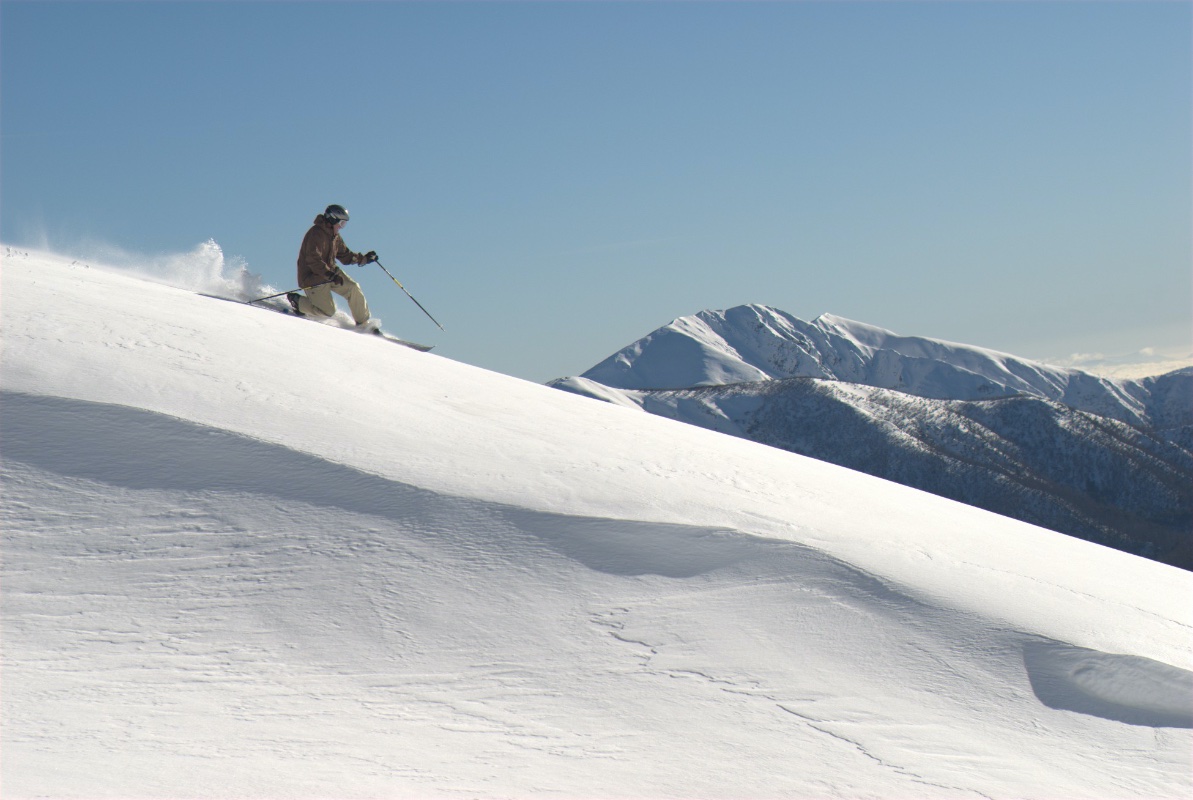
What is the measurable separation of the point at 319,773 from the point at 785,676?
314cm

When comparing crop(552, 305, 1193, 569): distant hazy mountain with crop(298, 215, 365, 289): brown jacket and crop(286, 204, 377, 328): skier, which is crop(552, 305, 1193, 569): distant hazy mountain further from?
crop(298, 215, 365, 289): brown jacket

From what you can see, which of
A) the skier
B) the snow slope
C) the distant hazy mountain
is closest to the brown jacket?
the skier

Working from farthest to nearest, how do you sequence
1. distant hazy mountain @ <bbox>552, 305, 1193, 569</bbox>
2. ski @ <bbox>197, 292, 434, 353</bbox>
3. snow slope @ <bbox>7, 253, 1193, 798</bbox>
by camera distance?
distant hazy mountain @ <bbox>552, 305, 1193, 569</bbox> → ski @ <bbox>197, 292, 434, 353</bbox> → snow slope @ <bbox>7, 253, 1193, 798</bbox>

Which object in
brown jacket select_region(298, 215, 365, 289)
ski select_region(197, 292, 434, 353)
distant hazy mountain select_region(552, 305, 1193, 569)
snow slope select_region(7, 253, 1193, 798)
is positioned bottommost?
snow slope select_region(7, 253, 1193, 798)

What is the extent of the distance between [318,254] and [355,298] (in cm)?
98

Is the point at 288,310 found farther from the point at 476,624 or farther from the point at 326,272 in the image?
the point at 476,624

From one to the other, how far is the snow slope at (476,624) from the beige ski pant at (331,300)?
24.2ft

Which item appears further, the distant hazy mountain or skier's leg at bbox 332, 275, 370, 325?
the distant hazy mountain

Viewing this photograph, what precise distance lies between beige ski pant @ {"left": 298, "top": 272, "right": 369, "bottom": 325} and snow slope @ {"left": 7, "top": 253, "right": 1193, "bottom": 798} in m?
7.38

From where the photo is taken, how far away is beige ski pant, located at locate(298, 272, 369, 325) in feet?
59.3

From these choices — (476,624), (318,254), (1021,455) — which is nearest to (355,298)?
(318,254)

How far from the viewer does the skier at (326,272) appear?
1767 centimetres

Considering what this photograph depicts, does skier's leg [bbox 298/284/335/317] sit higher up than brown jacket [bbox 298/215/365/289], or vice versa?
brown jacket [bbox 298/215/365/289]

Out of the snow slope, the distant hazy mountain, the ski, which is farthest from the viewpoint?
the distant hazy mountain
